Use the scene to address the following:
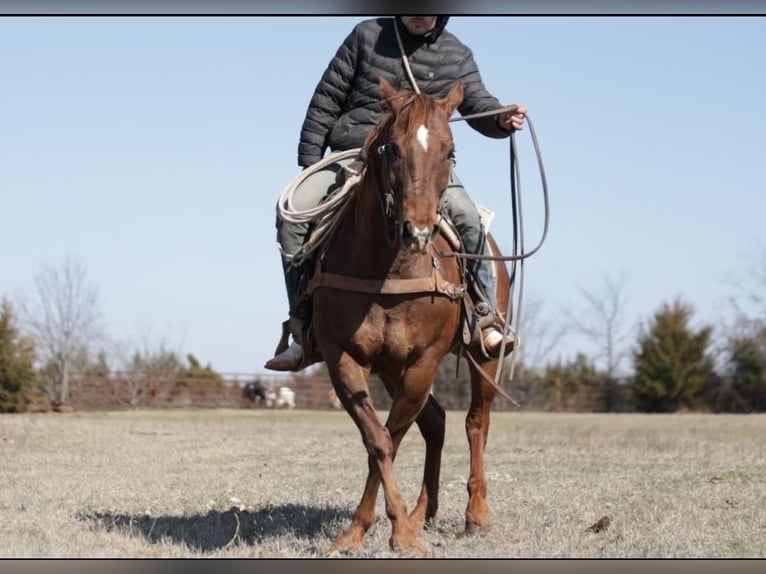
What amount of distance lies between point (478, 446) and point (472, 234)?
1867mm

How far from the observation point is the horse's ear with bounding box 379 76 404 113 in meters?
6.99

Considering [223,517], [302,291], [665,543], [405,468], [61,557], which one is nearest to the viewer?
[61,557]

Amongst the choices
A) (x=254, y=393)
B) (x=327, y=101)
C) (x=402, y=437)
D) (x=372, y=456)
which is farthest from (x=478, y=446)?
(x=254, y=393)

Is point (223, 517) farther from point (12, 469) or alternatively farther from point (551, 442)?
point (551, 442)

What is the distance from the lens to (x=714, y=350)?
201 ft

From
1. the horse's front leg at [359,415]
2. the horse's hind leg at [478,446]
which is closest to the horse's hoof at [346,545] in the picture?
the horse's front leg at [359,415]

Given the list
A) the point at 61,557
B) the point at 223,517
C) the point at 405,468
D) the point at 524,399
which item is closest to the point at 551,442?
the point at 405,468

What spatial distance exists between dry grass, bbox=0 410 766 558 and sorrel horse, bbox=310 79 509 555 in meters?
0.61

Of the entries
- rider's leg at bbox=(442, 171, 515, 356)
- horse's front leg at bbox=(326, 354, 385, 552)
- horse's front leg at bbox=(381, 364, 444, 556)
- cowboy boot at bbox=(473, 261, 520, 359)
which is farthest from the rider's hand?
horse's front leg at bbox=(326, 354, 385, 552)

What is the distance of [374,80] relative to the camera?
8.42 metres

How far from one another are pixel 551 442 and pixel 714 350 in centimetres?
4388

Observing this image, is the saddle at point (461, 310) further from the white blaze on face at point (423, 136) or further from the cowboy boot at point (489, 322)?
the white blaze on face at point (423, 136)

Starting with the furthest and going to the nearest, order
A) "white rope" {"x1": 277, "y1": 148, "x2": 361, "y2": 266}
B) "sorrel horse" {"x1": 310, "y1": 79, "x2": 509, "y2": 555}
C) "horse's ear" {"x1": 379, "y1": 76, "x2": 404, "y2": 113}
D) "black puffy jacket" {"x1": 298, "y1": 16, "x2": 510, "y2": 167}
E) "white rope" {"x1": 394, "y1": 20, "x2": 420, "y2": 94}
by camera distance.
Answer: "black puffy jacket" {"x1": 298, "y1": 16, "x2": 510, "y2": 167} → "white rope" {"x1": 394, "y1": 20, "x2": 420, "y2": 94} → "white rope" {"x1": 277, "y1": 148, "x2": 361, "y2": 266} → "horse's ear" {"x1": 379, "y1": 76, "x2": 404, "y2": 113} → "sorrel horse" {"x1": 310, "y1": 79, "x2": 509, "y2": 555}

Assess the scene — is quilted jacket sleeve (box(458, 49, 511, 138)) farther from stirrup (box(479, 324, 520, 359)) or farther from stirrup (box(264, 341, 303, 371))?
stirrup (box(264, 341, 303, 371))
